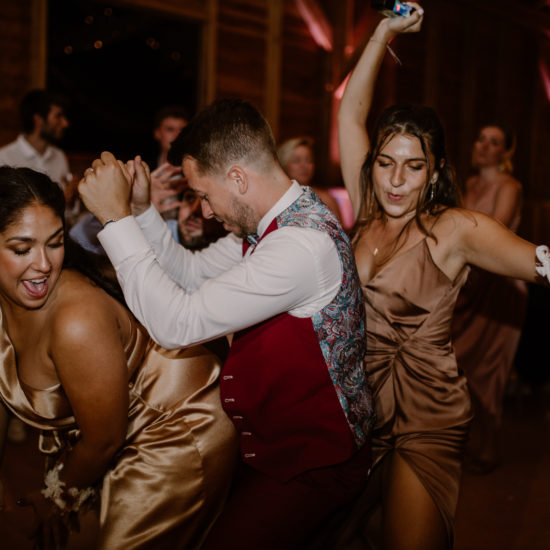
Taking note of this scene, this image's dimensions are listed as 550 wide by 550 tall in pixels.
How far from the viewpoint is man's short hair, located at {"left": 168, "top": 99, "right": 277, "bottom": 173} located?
1427 mm

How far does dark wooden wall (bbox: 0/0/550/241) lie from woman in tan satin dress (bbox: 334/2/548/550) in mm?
599

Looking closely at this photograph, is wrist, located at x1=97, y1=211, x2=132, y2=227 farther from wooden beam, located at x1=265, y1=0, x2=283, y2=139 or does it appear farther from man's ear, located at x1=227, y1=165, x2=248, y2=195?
wooden beam, located at x1=265, y1=0, x2=283, y2=139

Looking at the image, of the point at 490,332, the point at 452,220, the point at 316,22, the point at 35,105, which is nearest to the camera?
the point at 452,220

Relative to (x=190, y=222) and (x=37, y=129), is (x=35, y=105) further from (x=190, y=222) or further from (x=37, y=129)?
(x=190, y=222)

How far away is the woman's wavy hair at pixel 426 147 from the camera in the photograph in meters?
1.78

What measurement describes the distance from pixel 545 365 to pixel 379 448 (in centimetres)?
354

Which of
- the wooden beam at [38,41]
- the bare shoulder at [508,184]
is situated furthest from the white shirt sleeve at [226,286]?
the wooden beam at [38,41]

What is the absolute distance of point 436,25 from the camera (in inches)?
311

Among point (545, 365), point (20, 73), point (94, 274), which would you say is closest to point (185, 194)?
point (94, 274)

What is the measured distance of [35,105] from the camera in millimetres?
3920

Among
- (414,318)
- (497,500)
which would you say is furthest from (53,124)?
(497,500)

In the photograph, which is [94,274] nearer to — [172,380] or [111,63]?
[172,380]

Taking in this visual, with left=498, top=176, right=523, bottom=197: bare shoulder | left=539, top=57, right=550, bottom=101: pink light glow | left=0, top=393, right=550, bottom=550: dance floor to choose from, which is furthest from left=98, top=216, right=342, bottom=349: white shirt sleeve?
left=539, top=57, right=550, bottom=101: pink light glow

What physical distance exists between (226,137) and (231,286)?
37 cm
